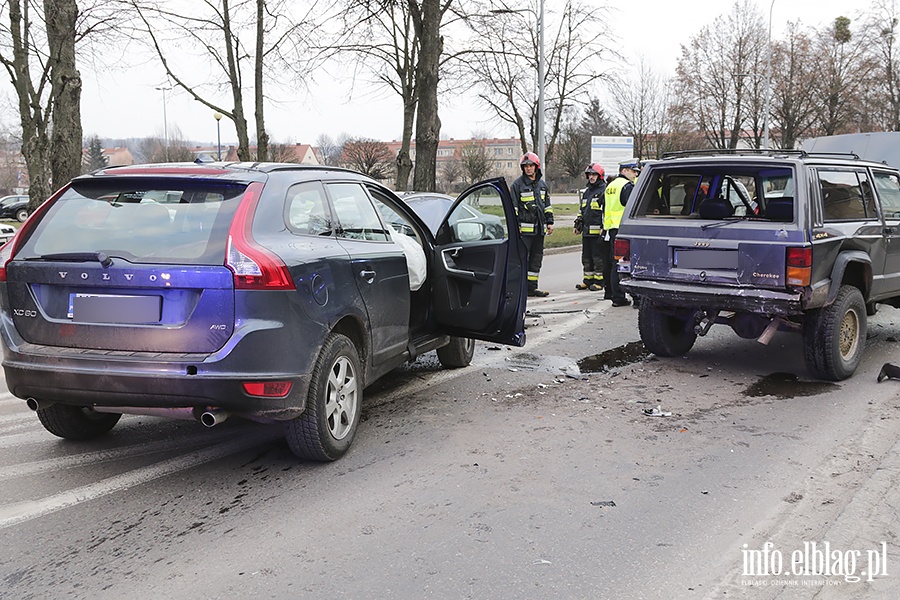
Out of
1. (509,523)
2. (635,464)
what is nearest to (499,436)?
(635,464)

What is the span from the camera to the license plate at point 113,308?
378 cm

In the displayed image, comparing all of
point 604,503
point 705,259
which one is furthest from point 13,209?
point 604,503

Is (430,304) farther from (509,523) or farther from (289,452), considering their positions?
(509,523)

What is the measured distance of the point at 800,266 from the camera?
573 centimetres

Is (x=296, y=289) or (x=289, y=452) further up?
(x=296, y=289)

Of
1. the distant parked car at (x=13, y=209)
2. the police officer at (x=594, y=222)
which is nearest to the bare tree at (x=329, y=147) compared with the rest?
the distant parked car at (x=13, y=209)

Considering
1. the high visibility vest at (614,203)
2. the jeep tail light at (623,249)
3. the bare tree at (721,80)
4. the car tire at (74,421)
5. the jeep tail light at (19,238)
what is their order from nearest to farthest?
the jeep tail light at (19,238)
the car tire at (74,421)
the jeep tail light at (623,249)
the high visibility vest at (614,203)
the bare tree at (721,80)

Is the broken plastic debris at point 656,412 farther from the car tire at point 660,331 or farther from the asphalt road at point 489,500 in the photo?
the car tire at point 660,331

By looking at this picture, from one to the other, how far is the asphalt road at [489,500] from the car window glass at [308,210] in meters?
1.34

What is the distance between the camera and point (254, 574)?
3.13 meters

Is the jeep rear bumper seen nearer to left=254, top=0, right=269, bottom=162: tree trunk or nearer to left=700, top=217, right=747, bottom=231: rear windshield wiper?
left=700, top=217, right=747, bottom=231: rear windshield wiper

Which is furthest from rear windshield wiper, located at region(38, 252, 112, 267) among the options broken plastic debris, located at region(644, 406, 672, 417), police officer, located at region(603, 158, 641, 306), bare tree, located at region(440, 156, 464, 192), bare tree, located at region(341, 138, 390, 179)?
bare tree, located at region(440, 156, 464, 192)

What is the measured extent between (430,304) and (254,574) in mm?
3064

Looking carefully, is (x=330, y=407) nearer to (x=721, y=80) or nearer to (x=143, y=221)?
(x=143, y=221)
